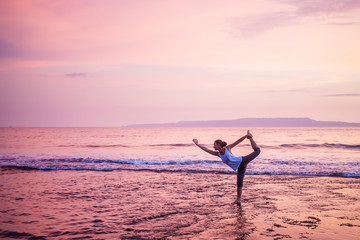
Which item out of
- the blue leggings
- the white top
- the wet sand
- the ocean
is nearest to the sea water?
the ocean

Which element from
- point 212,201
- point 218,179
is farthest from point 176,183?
point 212,201

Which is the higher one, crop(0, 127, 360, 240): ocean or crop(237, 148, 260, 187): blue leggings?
crop(237, 148, 260, 187): blue leggings

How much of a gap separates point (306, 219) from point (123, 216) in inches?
190

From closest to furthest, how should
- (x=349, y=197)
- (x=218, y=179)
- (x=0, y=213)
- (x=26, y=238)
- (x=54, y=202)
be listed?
(x=26, y=238)
(x=0, y=213)
(x=54, y=202)
(x=349, y=197)
(x=218, y=179)

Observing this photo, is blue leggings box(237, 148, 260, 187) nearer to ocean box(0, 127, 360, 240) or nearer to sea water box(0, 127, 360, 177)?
ocean box(0, 127, 360, 240)

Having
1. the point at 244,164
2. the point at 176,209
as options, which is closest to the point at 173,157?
the point at 244,164

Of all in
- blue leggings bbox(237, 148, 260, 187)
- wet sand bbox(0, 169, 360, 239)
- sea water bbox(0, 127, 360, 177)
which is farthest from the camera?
sea water bbox(0, 127, 360, 177)

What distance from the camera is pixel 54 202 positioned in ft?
29.7

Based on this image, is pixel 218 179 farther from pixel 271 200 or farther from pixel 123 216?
pixel 123 216

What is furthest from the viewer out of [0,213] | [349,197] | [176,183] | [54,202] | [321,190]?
[176,183]

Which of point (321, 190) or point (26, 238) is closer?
point (26, 238)

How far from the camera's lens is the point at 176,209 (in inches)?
323

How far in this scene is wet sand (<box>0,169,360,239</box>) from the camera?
249 inches

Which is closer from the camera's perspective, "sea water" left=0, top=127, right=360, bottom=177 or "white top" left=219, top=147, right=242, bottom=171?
"white top" left=219, top=147, right=242, bottom=171
